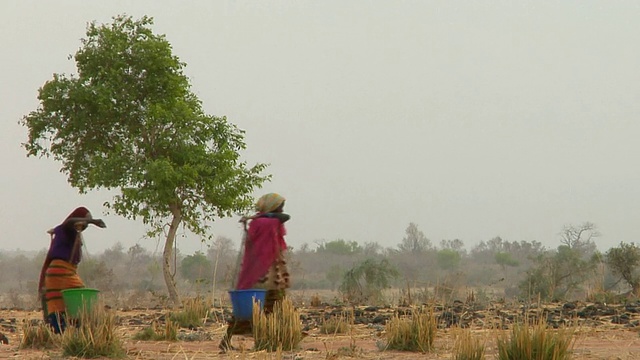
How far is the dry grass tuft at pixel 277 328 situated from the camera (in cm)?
891

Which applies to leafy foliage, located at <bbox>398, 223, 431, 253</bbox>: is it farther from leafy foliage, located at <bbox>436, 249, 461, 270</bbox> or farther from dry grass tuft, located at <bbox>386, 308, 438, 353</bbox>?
dry grass tuft, located at <bbox>386, 308, 438, 353</bbox>

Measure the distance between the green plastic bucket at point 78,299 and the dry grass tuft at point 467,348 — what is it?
12.2 ft

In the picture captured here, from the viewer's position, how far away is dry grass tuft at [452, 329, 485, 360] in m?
7.56

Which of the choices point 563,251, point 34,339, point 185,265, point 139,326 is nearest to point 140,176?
point 139,326

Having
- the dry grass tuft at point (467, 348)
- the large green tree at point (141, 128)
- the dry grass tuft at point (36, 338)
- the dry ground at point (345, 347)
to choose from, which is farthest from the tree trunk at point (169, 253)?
the dry grass tuft at point (467, 348)

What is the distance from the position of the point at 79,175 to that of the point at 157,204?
2.46m

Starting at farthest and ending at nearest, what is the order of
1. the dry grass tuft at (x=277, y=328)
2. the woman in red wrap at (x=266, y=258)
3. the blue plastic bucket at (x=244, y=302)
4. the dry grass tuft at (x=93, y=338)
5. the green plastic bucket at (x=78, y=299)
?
the woman in red wrap at (x=266, y=258), the blue plastic bucket at (x=244, y=302), the green plastic bucket at (x=78, y=299), the dry grass tuft at (x=277, y=328), the dry grass tuft at (x=93, y=338)

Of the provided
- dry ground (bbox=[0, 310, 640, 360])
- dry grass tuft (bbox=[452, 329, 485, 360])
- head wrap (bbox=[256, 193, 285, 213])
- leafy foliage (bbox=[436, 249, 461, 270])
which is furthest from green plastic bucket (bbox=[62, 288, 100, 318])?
leafy foliage (bbox=[436, 249, 461, 270])

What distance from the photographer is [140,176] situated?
866 inches

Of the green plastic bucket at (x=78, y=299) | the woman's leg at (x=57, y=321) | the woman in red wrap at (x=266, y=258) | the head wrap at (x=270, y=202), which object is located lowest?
the woman's leg at (x=57, y=321)

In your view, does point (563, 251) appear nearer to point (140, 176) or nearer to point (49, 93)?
point (140, 176)

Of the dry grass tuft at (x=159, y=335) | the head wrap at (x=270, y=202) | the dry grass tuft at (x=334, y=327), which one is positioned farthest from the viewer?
the dry grass tuft at (x=334, y=327)

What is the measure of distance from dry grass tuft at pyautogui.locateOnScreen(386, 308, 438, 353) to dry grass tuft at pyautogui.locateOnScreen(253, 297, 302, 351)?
108 cm

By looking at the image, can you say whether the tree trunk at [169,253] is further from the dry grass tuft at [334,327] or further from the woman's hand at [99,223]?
the woman's hand at [99,223]
